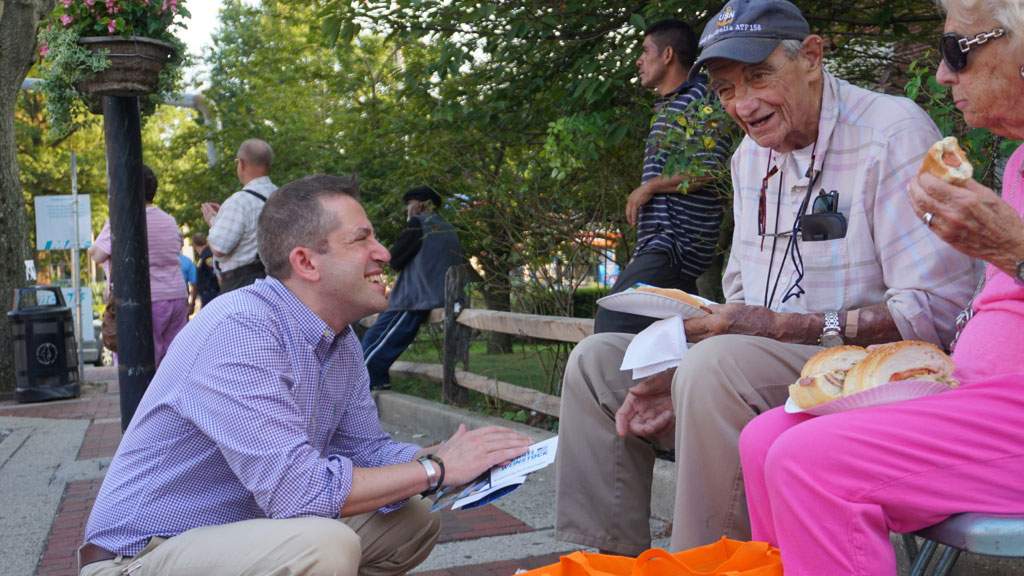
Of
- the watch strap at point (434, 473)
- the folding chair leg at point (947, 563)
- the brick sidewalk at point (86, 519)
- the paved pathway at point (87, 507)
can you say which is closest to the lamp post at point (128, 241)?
the paved pathway at point (87, 507)

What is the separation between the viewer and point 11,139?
11805mm

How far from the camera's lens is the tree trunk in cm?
1158

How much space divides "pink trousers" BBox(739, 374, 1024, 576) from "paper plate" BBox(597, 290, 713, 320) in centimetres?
79

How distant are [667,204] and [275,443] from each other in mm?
2592

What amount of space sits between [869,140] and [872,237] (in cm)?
27

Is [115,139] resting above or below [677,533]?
above

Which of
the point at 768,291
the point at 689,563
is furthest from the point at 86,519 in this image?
the point at 689,563

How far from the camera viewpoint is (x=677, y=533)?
8.35 ft

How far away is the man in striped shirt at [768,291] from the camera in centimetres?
252

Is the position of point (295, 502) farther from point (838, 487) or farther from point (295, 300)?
point (838, 487)

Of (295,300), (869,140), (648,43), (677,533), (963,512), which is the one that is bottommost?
(677,533)

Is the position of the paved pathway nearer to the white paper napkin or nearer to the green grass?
the green grass

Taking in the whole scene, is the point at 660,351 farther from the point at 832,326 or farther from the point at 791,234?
the point at 791,234

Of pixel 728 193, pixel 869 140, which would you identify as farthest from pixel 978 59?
pixel 728 193
